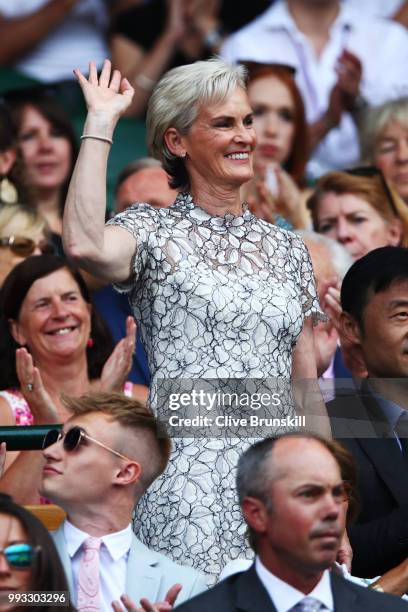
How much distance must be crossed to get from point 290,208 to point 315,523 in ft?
12.2

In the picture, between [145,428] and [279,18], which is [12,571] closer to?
[145,428]

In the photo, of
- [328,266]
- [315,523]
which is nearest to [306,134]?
[328,266]

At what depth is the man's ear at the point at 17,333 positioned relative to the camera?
6441mm

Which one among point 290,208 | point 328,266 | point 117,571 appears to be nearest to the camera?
point 117,571

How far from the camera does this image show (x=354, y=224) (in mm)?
7375

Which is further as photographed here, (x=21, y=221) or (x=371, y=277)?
(x=21, y=221)

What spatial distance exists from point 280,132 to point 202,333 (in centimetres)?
339

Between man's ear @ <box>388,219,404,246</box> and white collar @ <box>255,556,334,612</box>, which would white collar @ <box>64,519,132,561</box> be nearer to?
white collar @ <box>255,556,334,612</box>

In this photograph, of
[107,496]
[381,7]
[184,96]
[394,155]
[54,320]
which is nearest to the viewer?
[107,496]

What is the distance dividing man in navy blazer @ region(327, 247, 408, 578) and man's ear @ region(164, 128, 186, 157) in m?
0.79

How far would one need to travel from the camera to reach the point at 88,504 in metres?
4.70

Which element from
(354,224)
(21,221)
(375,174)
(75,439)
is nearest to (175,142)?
(75,439)

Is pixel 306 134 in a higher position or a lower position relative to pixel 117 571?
higher

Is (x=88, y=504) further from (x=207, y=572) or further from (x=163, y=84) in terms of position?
(x=163, y=84)
